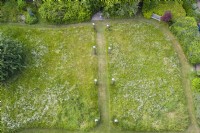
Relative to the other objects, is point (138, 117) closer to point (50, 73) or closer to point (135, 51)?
point (135, 51)

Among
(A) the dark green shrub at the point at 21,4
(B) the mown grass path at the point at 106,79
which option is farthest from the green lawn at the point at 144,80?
(A) the dark green shrub at the point at 21,4

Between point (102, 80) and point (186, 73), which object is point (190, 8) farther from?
point (102, 80)

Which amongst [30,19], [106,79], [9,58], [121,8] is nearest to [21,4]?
[30,19]

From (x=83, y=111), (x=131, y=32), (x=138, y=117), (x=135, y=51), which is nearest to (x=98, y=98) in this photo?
(x=83, y=111)

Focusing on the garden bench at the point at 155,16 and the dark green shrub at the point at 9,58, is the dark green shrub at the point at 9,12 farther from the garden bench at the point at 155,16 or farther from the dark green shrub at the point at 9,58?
the garden bench at the point at 155,16

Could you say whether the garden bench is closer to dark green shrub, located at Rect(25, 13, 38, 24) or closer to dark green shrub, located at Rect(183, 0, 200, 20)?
dark green shrub, located at Rect(183, 0, 200, 20)

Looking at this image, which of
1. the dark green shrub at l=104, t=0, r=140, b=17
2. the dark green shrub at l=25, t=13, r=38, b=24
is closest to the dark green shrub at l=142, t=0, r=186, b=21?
the dark green shrub at l=104, t=0, r=140, b=17
